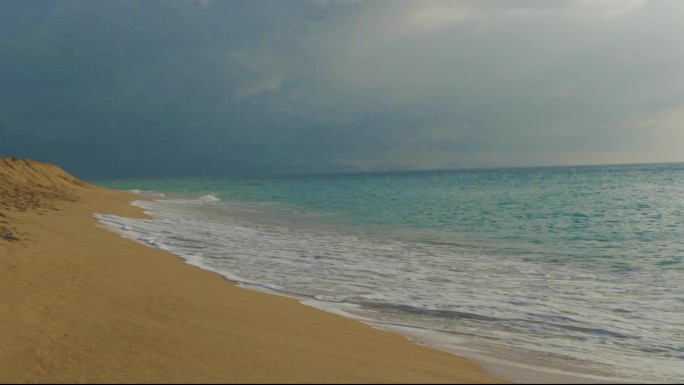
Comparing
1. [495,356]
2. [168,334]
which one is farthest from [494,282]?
[168,334]

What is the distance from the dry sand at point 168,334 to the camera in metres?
4.49

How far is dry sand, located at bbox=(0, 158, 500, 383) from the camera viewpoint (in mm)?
4492

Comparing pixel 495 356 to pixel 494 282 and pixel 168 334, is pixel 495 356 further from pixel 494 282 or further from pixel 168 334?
pixel 494 282

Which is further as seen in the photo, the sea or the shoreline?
the sea

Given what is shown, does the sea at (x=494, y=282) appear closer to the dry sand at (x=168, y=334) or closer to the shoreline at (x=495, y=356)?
the shoreline at (x=495, y=356)

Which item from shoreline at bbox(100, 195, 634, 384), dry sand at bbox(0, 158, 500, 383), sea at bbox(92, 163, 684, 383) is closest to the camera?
dry sand at bbox(0, 158, 500, 383)

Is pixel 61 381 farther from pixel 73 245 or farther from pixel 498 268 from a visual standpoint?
pixel 498 268

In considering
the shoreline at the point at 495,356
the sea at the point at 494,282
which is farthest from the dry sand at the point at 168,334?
the sea at the point at 494,282

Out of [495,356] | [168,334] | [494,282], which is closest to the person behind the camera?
[168,334]

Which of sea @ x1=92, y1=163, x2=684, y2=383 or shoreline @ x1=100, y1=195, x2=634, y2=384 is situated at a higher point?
shoreline @ x1=100, y1=195, x2=634, y2=384

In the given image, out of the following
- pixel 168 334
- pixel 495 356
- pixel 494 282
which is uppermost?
pixel 168 334

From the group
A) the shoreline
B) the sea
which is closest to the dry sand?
the shoreline

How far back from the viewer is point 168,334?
18.6 feet

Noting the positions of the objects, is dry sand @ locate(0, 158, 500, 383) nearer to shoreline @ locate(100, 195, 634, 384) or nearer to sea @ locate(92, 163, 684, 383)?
shoreline @ locate(100, 195, 634, 384)
